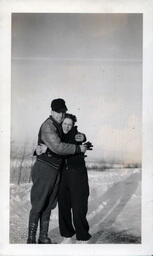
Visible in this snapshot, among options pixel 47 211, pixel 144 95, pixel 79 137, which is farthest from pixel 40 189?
pixel 144 95

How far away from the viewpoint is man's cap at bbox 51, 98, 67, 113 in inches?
45.8

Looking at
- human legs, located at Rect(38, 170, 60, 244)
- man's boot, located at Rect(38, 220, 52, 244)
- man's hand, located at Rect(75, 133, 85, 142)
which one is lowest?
man's boot, located at Rect(38, 220, 52, 244)

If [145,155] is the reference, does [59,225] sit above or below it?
below

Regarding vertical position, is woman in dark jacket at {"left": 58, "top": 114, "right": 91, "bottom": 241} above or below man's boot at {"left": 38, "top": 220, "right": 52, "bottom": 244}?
above

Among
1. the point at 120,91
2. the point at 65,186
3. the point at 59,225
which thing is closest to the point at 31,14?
the point at 120,91

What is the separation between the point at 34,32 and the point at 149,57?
348mm

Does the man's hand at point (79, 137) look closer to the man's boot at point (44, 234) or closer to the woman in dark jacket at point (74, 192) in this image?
the woman in dark jacket at point (74, 192)

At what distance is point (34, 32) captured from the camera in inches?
46.0

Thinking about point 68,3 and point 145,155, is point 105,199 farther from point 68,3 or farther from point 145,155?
point 68,3

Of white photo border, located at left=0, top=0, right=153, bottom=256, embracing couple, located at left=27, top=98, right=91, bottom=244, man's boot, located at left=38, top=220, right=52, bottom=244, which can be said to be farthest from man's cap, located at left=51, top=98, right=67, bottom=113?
man's boot, located at left=38, top=220, right=52, bottom=244

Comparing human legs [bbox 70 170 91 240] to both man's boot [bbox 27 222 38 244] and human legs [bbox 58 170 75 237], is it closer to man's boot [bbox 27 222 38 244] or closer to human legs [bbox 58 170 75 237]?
human legs [bbox 58 170 75 237]

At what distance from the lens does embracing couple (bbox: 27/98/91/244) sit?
3.82ft

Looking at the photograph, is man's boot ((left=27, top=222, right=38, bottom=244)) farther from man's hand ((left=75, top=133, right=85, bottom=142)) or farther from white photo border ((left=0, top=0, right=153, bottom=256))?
man's hand ((left=75, top=133, right=85, bottom=142))

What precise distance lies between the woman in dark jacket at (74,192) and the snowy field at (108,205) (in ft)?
0.06
